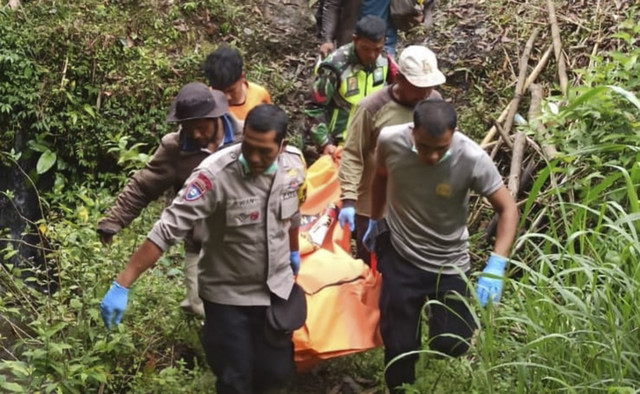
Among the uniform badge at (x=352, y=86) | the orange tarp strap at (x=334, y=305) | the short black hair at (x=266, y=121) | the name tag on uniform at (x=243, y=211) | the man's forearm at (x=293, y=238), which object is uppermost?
the short black hair at (x=266, y=121)

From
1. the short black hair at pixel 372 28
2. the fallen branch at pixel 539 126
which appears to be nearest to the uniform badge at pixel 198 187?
the short black hair at pixel 372 28

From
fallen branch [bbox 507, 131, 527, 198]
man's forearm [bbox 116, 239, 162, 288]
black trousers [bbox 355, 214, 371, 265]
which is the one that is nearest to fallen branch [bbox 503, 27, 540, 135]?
fallen branch [bbox 507, 131, 527, 198]

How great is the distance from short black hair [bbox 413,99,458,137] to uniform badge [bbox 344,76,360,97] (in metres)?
1.83

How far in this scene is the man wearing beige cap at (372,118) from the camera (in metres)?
4.30

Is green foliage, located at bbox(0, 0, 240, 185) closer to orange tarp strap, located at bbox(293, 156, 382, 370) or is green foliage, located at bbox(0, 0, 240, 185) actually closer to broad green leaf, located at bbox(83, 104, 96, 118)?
broad green leaf, located at bbox(83, 104, 96, 118)

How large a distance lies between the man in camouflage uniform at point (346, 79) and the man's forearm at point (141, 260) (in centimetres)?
225

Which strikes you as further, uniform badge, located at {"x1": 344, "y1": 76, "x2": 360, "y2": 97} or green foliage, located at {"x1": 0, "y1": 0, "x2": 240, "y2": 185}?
green foliage, located at {"x1": 0, "y1": 0, "x2": 240, "y2": 185}

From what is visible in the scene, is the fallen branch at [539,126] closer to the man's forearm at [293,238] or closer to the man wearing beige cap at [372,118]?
the man wearing beige cap at [372,118]

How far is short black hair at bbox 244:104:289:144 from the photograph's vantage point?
11.5 feet

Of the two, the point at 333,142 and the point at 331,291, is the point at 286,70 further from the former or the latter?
the point at 331,291

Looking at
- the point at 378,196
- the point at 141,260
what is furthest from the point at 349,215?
the point at 141,260

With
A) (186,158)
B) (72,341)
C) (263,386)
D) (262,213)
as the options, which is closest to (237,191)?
(262,213)

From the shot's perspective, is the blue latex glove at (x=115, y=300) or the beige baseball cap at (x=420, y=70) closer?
the blue latex glove at (x=115, y=300)

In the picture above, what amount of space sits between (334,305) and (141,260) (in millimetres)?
1239
